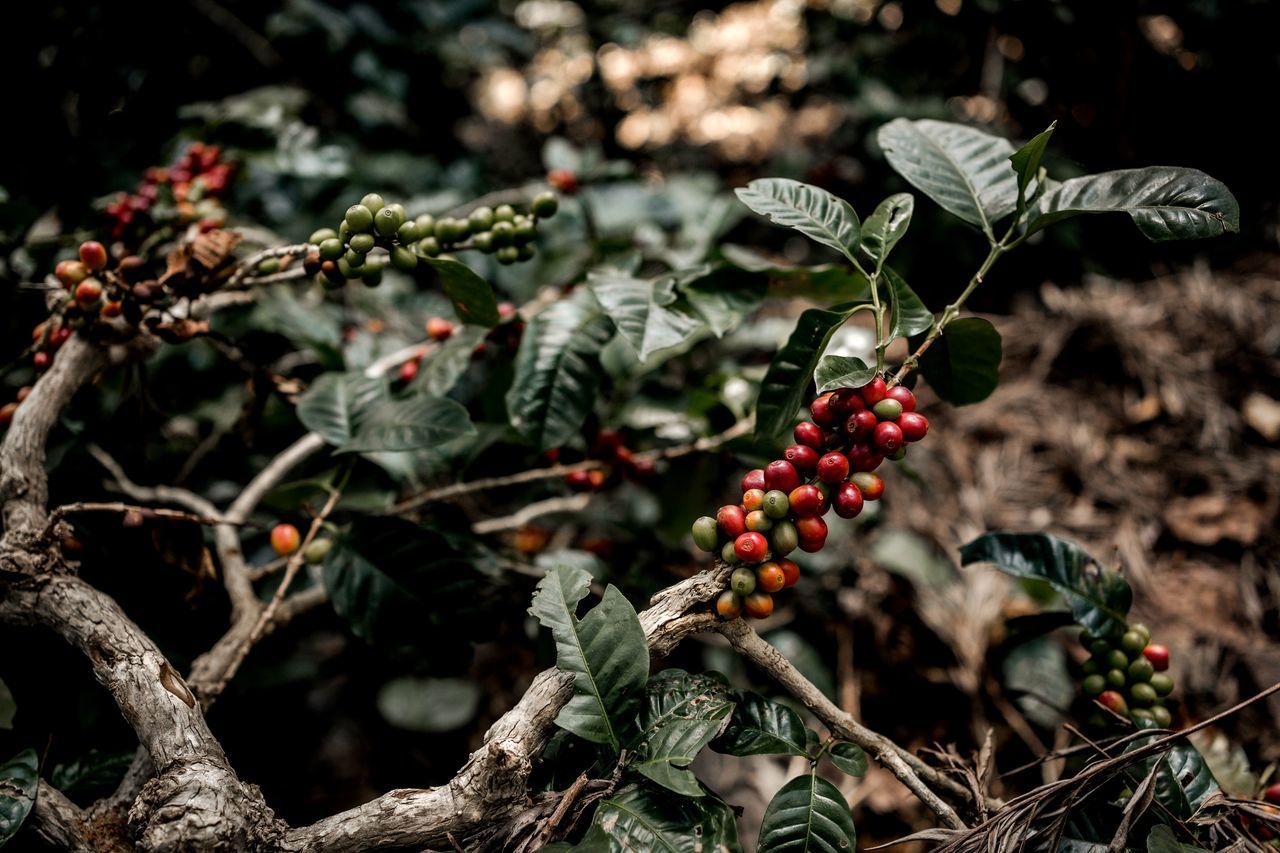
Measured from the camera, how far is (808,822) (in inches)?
34.3

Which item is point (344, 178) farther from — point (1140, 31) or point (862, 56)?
point (1140, 31)

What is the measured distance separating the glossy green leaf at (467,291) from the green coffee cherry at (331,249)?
119 millimetres

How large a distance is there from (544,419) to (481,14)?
2.27 meters

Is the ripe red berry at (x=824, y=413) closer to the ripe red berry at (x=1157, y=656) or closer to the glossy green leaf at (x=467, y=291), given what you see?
the glossy green leaf at (x=467, y=291)

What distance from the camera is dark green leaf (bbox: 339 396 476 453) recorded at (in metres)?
1.08

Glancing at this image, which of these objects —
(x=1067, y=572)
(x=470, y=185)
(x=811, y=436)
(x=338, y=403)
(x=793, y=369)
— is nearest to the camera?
(x=811, y=436)

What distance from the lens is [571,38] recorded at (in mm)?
3311

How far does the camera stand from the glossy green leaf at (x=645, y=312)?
107 centimetres

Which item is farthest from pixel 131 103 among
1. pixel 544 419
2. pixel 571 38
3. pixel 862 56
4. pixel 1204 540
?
pixel 1204 540

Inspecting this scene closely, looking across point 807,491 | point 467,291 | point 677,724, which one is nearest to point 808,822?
point 677,724

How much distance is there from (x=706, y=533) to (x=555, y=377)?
447 millimetres

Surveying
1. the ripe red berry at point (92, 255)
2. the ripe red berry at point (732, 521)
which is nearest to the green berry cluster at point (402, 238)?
the ripe red berry at point (92, 255)

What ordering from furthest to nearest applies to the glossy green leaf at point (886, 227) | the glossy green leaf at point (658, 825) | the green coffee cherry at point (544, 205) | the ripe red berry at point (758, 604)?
1. the green coffee cherry at point (544, 205)
2. the glossy green leaf at point (886, 227)
3. the ripe red berry at point (758, 604)
4. the glossy green leaf at point (658, 825)

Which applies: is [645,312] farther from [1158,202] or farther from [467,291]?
[1158,202]
